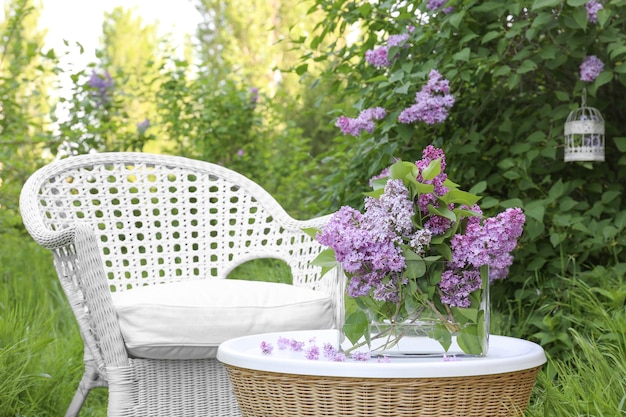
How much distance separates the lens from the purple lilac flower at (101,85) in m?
4.40

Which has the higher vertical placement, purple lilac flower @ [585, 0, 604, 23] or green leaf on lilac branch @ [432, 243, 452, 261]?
purple lilac flower @ [585, 0, 604, 23]

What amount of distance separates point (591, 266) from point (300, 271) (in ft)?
3.33

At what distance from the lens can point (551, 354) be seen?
8.32 ft

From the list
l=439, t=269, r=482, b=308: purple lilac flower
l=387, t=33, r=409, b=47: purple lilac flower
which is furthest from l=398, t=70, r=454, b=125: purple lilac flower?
l=439, t=269, r=482, b=308: purple lilac flower

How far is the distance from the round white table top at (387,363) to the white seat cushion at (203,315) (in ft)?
1.25

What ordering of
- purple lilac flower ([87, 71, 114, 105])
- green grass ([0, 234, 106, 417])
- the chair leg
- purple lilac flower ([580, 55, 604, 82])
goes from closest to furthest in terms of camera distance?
the chair leg → green grass ([0, 234, 106, 417]) → purple lilac flower ([580, 55, 604, 82]) → purple lilac flower ([87, 71, 114, 105])

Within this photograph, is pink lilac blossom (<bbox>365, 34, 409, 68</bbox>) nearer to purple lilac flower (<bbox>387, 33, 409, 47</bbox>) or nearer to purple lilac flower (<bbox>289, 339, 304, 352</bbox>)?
purple lilac flower (<bbox>387, 33, 409, 47</bbox>)

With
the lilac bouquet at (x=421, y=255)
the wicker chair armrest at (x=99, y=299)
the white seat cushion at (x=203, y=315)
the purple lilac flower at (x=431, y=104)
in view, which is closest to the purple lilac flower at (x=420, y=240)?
the lilac bouquet at (x=421, y=255)

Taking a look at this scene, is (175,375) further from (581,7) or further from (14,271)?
(14,271)

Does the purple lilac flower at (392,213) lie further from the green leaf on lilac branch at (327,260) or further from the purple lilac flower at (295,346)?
the purple lilac flower at (295,346)

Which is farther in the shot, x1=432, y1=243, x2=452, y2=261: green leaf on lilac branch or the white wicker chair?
the white wicker chair

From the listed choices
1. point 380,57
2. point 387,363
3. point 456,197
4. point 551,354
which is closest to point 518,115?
point 380,57

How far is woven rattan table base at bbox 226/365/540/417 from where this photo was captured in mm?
1335

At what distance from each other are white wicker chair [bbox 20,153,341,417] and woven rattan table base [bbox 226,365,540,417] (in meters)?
0.68
